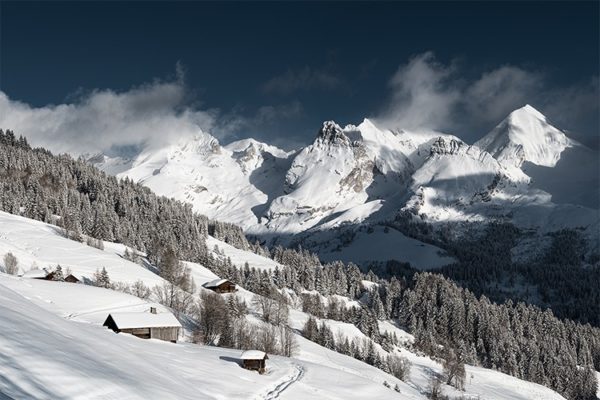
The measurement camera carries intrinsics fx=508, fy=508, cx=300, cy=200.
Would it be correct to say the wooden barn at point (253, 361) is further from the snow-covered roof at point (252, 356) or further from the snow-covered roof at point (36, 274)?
the snow-covered roof at point (36, 274)

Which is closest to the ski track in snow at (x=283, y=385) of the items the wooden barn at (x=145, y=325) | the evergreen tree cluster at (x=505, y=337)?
the wooden barn at (x=145, y=325)

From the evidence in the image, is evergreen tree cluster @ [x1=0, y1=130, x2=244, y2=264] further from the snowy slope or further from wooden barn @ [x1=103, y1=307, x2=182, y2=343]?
the snowy slope

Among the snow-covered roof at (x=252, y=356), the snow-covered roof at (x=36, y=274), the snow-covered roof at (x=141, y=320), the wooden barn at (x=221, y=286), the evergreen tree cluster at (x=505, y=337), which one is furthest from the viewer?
the evergreen tree cluster at (x=505, y=337)

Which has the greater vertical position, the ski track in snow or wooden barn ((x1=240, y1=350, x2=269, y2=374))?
wooden barn ((x1=240, y1=350, x2=269, y2=374))

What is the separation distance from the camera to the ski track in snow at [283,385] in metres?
37.8

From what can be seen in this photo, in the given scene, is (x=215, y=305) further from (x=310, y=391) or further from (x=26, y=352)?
(x=26, y=352)

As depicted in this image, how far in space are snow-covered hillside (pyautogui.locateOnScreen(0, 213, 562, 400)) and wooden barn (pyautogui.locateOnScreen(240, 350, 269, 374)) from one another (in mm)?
1111

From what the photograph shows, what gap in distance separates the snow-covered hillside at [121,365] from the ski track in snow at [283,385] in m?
0.09

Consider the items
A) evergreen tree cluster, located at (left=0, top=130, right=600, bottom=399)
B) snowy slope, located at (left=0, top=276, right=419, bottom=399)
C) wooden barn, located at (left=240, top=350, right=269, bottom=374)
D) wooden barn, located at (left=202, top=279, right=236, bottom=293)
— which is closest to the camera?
snowy slope, located at (left=0, top=276, right=419, bottom=399)

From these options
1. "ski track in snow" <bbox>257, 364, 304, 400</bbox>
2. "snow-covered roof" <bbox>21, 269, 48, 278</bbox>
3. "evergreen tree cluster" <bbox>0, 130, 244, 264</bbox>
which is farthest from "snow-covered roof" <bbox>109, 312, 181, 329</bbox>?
"evergreen tree cluster" <bbox>0, 130, 244, 264</bbox>

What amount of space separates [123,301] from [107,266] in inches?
1740

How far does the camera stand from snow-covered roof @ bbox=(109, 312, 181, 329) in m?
→ 55.2

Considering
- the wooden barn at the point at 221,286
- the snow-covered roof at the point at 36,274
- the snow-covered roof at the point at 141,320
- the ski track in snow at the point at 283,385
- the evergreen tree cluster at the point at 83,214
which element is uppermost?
the evergreen tree cluster at the point at 83,214

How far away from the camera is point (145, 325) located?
5609 cm
